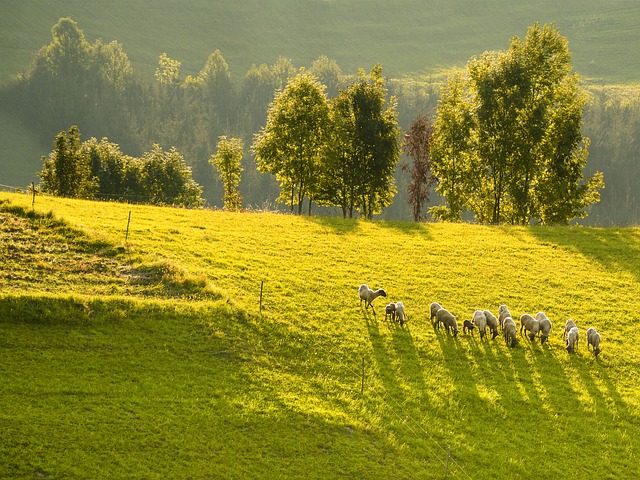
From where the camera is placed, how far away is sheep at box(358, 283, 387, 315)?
136 feet

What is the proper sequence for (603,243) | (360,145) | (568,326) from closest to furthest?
1. (568,326)
2. (603,243)
3. (360,145)

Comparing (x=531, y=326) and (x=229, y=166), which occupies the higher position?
(x=229, y=166)

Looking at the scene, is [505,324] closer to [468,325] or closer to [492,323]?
[492,323]

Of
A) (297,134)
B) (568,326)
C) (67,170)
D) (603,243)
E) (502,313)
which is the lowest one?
(568,326)

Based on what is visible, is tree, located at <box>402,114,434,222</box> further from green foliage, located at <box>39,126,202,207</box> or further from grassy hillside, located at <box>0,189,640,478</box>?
green foliage, located at <box>39,126,202,207</box>

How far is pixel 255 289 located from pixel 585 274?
24.3 metres

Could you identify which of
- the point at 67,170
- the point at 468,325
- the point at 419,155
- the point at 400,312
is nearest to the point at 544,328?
the point at 468,325

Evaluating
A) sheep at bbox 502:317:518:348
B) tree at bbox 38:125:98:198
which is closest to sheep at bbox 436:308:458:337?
sheep at bbox 502:317:518:348

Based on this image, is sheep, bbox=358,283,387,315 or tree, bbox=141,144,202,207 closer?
sheep, bbox=358,283,387,315

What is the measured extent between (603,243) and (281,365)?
36430 mm

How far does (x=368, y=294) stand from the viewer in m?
41.8

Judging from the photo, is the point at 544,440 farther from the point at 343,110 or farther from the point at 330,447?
the point at 343,110

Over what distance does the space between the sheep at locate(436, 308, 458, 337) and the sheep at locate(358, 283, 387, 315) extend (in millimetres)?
3581

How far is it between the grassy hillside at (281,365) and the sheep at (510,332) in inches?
28.5
